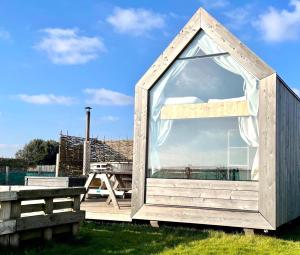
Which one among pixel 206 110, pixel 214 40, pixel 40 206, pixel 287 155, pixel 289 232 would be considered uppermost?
pixel 214 40

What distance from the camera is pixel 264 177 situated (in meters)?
7.24

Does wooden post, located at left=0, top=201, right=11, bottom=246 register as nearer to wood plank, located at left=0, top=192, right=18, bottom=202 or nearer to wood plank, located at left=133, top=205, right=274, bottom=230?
wood plank, located at left=0, top=192, right=18, bottom=202

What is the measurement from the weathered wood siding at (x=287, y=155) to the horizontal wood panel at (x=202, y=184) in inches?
19.7

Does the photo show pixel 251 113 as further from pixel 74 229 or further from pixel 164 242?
pixel 74 229

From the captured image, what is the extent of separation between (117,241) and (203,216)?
1829 millimetres

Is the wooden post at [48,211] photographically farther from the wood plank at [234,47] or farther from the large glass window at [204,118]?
the wood plank at [234,47]

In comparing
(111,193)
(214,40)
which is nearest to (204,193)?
(111,193)

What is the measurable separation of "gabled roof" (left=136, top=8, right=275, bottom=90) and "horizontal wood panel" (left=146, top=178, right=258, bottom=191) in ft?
5.91

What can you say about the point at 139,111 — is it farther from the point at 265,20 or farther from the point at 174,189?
the point at 265,20

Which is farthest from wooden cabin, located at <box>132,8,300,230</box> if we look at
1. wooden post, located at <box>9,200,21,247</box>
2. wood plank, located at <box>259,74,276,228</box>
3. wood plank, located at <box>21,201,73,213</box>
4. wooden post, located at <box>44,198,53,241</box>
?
wooden post, located at <box>9,200,21,247</box>

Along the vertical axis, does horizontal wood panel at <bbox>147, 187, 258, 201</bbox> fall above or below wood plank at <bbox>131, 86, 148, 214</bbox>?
below

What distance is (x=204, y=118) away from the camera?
316 inches

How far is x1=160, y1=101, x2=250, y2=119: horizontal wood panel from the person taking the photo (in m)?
7.69

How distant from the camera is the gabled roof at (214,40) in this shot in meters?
7.52
